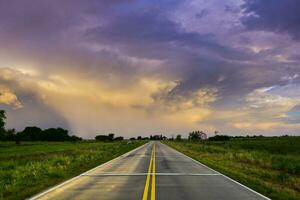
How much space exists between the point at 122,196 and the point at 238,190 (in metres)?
4.50

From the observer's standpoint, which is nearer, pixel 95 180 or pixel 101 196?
pixel 101 196

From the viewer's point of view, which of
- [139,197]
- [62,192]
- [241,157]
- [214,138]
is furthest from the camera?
[214,138]

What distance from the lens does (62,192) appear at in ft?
41.7

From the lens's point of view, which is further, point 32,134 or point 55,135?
point 55,135

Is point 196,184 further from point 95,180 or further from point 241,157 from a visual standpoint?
point 241,157

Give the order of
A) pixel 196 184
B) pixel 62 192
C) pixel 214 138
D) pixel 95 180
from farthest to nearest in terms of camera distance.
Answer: pixel 214 138 → pixel 95 180 → pixel 196 184 → pixel 62 192

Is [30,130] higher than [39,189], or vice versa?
[30,130]

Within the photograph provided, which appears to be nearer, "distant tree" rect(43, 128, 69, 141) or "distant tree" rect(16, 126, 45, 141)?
"distant tree" rect(16, 126, 45, 141)

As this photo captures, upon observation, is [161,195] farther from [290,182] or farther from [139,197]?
[290,182]

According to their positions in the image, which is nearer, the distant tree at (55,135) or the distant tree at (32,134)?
the distant tree at (32,134)

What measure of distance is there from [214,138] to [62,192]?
16588 centimetres

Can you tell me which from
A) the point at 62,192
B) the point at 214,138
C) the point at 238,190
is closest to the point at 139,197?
the point at 62,192

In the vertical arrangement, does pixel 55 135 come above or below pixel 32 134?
below

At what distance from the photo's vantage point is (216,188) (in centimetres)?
1391
